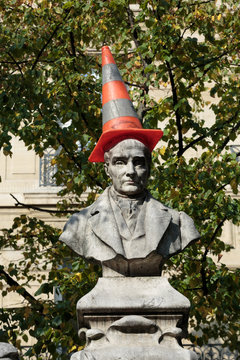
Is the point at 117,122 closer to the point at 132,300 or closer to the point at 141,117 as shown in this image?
the point at 132,300

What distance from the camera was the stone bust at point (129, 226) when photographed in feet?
17.1

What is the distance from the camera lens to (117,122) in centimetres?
555

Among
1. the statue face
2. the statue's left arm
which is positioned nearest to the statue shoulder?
the statue face

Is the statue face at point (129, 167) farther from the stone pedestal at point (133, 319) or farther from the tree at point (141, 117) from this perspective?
the tree at point (141, 117)

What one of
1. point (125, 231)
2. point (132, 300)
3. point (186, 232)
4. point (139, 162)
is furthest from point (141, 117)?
point (132, 300)

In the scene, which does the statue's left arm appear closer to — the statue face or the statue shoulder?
the statue face

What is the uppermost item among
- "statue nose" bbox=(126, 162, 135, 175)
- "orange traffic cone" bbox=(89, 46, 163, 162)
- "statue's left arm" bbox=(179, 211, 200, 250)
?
"orange traffic cone" bbox=(89, 46, 163, 162)

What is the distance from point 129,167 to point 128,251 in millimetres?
589

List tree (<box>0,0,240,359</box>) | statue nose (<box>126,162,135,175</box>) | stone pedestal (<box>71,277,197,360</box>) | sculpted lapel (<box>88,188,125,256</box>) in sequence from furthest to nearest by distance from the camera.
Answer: tree (<box>0,0,240,359</box>), statue nose (<box>126,162,135,175</box>), sculpted lapel (<box>88,188,125,256</box>), stone pedestal (<box>71,277,197,360</box>)

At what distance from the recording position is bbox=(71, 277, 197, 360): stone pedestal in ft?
16.4

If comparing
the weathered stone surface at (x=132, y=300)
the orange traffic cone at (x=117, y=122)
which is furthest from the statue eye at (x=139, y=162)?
the weathered stone surface at (x=132, y=300)

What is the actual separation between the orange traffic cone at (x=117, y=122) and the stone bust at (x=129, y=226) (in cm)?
7

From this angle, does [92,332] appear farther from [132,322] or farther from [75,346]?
[75,346]

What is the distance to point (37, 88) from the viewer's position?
31.1 ft
